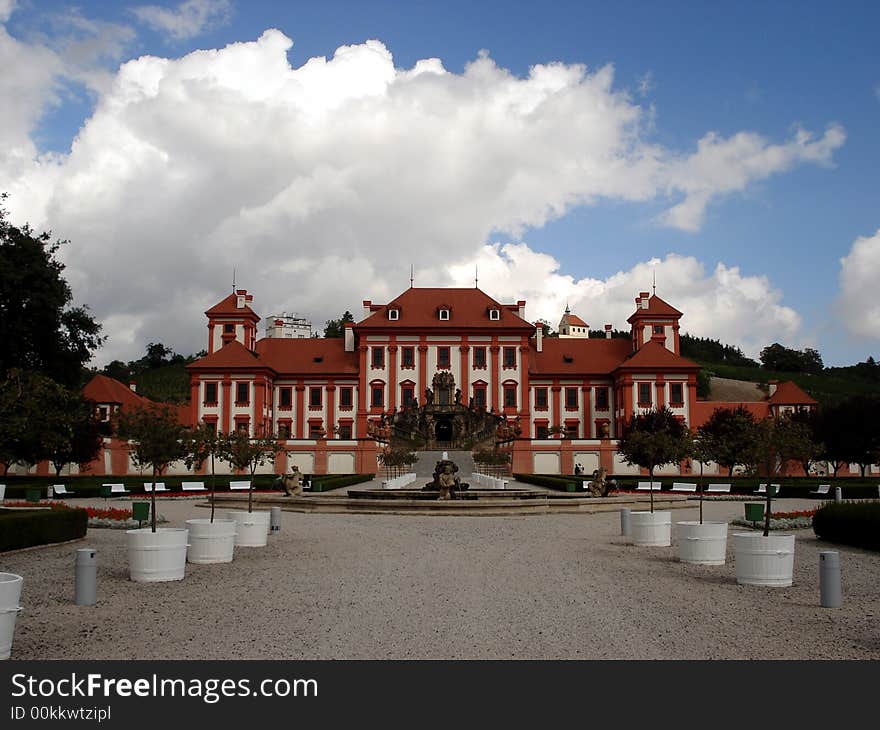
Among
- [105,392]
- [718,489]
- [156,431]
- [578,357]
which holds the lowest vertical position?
[718,489]

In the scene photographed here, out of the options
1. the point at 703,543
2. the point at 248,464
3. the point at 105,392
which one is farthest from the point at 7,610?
the point at 105,392

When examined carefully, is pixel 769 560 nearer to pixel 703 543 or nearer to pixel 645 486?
pixel 703 543

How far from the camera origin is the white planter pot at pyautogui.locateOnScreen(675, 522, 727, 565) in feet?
42.0

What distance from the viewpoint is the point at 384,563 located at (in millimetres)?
12984

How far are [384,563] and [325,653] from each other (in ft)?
19.6

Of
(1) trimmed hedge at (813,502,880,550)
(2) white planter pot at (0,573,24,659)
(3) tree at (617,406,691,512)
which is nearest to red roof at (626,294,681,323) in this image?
(3) tree at (617,406,691,512)

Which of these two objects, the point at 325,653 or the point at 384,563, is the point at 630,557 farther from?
the point at 325,653

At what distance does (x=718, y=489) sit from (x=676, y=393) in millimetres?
25255

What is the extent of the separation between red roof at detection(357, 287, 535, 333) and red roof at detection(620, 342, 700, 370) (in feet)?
25.3

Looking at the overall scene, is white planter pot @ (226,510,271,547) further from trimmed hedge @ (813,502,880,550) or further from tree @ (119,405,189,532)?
trimmed hedge @ (813,502,880,550)

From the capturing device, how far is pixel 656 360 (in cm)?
6097

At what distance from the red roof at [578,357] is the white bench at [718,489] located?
1126 inches

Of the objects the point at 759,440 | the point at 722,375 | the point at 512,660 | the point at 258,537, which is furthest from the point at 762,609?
the point at 722,375

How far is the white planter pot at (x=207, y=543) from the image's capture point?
42.2 feet
